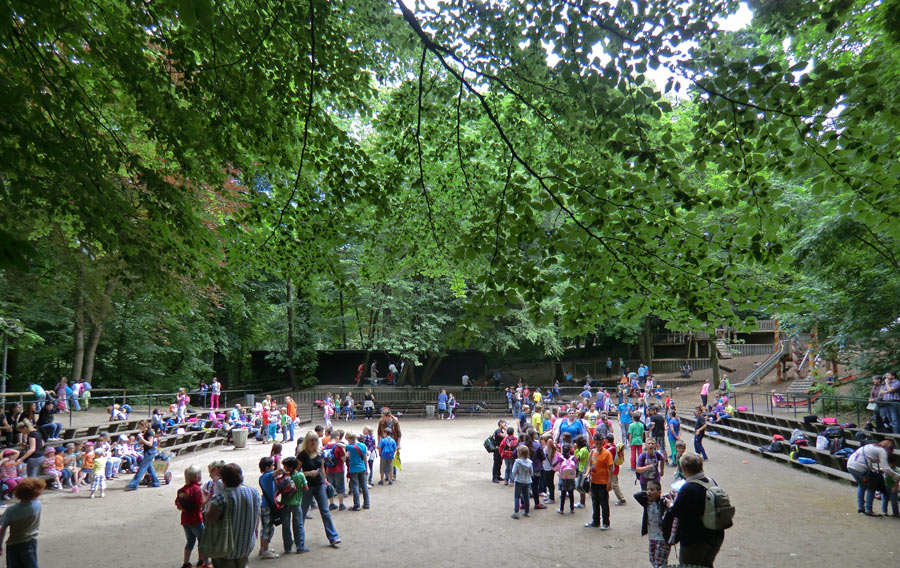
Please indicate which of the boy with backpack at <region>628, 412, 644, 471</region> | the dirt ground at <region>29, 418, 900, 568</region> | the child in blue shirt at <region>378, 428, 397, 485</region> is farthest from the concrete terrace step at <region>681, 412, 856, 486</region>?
the child in blue shirt at <region>378, 428, 397, 485</region>

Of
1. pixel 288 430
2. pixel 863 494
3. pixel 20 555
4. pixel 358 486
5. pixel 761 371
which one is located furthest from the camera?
pixel 761 371

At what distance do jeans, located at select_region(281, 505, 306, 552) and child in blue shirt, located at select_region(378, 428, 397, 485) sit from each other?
4753 millimetres

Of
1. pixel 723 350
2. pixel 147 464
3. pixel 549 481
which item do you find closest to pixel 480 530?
pixel 549 481

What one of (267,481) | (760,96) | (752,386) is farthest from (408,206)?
(752,386)

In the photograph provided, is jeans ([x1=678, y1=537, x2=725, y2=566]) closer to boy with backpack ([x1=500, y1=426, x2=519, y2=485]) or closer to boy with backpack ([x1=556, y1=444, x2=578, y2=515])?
boy with backpack ([x1=556, y1=444, x2=578, y2=515])

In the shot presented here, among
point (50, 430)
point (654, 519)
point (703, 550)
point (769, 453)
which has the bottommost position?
point (769, 453)

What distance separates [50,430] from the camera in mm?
14906

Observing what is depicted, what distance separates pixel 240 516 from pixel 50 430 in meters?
12.6

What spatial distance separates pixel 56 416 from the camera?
18625 mm

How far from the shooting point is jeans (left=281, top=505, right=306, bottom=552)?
8141mm

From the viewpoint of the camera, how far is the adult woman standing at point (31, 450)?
1213 cm

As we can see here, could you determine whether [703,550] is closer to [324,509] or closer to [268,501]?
[324,509]

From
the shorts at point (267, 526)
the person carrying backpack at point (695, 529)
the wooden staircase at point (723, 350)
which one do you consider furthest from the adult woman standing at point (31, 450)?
the wooden staircase at point (723, 350)

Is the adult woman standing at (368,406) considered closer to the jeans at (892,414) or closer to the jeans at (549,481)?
the jeans at (549,481)
